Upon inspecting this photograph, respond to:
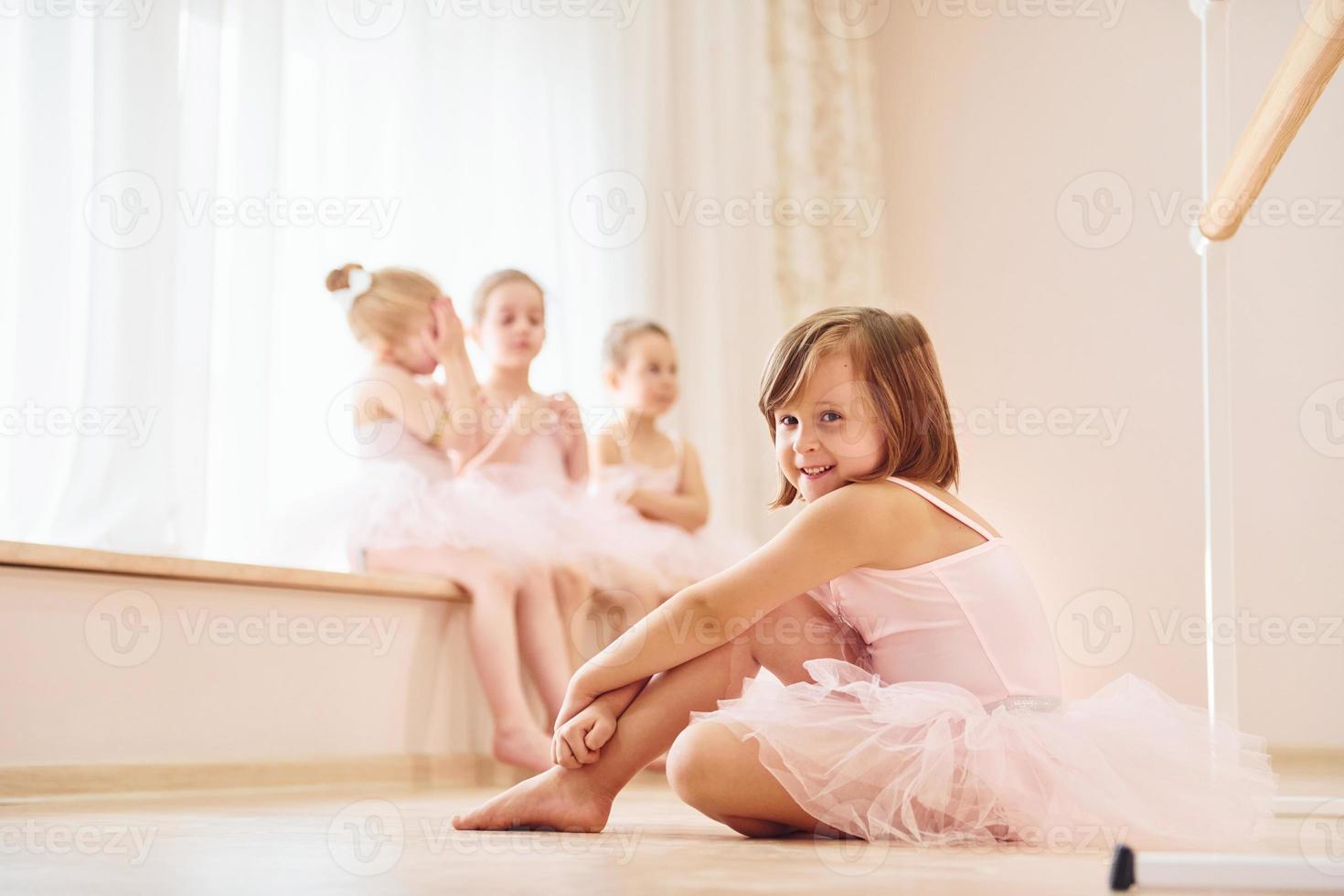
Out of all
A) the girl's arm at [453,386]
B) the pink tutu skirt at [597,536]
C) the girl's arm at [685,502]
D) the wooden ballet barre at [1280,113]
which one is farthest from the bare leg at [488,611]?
the wooden ballet barre at [1280,113]

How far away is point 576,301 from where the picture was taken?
9.86 feet

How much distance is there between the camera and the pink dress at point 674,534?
8.52ft

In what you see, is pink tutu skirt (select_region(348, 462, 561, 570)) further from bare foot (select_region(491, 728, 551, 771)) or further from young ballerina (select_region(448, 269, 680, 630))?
bare foot (select_region(491, 728, 551, 771))

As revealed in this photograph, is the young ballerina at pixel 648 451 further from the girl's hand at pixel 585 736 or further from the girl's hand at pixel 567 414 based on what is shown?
the girl's hand at pixel 585 736

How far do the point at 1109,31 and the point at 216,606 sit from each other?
2763mm

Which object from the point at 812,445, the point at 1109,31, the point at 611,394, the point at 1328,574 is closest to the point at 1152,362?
the point at 1328,574

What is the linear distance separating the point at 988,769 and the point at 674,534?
162 cm

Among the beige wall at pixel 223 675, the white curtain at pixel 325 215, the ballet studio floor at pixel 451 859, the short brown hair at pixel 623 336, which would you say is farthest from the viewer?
the short brown hair at pixel 623 336

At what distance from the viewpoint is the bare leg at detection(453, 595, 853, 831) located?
1.19 m

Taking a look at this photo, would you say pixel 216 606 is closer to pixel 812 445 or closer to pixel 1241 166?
pixel 812 445

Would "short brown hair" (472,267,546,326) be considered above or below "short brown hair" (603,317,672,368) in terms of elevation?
above

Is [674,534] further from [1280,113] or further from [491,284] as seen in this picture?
[1280,113]

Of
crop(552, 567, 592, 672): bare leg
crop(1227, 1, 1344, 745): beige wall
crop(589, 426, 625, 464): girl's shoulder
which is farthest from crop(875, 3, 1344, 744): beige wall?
crop(552, 567, 592, 672): bare leg

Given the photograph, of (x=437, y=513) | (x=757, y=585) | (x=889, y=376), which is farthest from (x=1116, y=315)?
(x=757, y=585)
